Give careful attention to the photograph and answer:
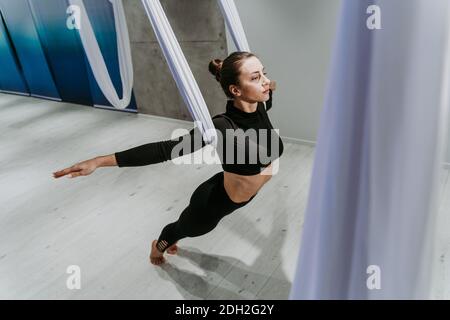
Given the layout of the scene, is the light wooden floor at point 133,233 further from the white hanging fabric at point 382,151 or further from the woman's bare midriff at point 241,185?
the white hanging fabric at point 382,151

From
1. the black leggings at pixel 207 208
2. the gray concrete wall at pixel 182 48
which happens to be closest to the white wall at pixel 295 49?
the gray concrete wall at pixel 182 48

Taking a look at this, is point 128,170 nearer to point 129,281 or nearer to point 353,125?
point 129,281

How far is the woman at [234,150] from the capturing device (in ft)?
3.80

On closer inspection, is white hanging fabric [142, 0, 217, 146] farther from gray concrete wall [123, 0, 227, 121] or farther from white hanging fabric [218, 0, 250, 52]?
gray concrete wall [123, 0, 227, 121]

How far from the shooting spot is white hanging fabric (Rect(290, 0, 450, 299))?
0.60m

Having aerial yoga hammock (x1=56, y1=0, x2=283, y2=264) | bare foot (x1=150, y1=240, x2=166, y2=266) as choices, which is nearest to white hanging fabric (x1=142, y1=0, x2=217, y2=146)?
aerial yoga hammock (x1=56, y1=0, x2=283, y2=264)

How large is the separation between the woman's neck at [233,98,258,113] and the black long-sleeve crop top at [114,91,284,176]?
0.01 m

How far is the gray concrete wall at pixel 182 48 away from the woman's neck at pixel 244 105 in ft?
6.34

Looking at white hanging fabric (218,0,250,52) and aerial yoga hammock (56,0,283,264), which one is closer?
aerial yoga hammock (56,0,283,264)

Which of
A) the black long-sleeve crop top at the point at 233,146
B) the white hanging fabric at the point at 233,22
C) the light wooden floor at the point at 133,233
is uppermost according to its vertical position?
the white hanging fabric at the point at 233,22

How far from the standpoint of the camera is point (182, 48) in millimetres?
3295

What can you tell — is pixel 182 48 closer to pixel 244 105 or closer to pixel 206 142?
pixel 244 105

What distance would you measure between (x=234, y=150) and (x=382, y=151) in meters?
0.60

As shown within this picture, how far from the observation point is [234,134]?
121 cm
